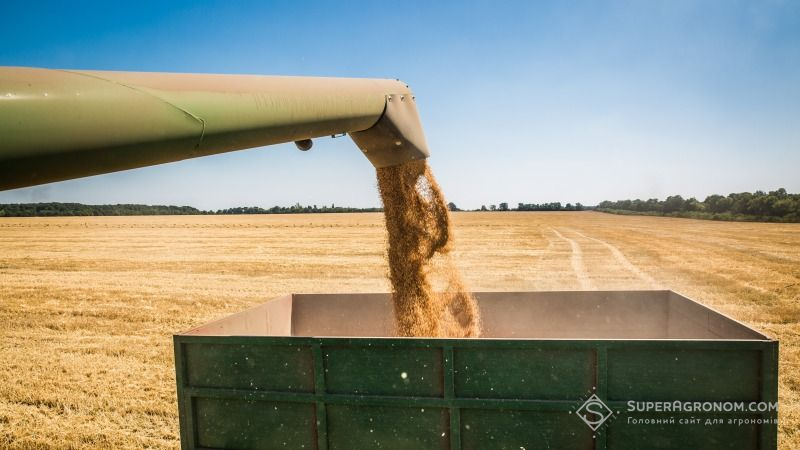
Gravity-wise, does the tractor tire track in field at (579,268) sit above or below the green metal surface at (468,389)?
below

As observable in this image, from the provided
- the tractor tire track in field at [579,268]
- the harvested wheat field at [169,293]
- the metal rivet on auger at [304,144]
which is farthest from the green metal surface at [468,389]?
the tractor tire track in field at [579,268]

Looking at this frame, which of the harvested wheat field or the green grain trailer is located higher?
the green grain trailer

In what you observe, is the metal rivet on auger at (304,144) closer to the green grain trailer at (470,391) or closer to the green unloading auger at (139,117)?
the green unloading auger at (139,117)

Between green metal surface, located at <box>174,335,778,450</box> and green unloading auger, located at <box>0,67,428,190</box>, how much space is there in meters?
1.20

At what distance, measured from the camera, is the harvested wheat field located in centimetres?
468

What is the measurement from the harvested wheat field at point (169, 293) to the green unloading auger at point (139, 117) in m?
3.22

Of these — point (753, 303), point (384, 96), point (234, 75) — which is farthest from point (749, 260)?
point (234, 75)

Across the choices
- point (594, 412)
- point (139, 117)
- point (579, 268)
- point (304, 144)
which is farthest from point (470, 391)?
point (579, 268)

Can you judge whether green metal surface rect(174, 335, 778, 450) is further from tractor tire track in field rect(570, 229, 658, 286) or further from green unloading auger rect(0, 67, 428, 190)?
tractor tire track in field rect(570, 229, 658, 286)

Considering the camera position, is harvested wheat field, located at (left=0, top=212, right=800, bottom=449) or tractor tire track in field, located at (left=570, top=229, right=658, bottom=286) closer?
harvested wheat field, located at (left=0, top=212, right=800, bottom=449)

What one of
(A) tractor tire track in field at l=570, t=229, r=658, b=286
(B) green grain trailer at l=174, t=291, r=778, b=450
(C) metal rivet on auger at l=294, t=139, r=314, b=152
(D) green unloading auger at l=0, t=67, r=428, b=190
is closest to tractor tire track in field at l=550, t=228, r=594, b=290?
Answer: (A) tractor tire track in field at l=570, t=229, r=658, b=286

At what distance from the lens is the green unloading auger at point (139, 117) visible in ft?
4.31

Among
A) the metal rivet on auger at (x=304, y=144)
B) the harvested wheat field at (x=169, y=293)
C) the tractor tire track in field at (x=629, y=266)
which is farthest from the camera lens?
the tractor tire track in field at (x=629, y=266)

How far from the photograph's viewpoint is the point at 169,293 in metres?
10.2
